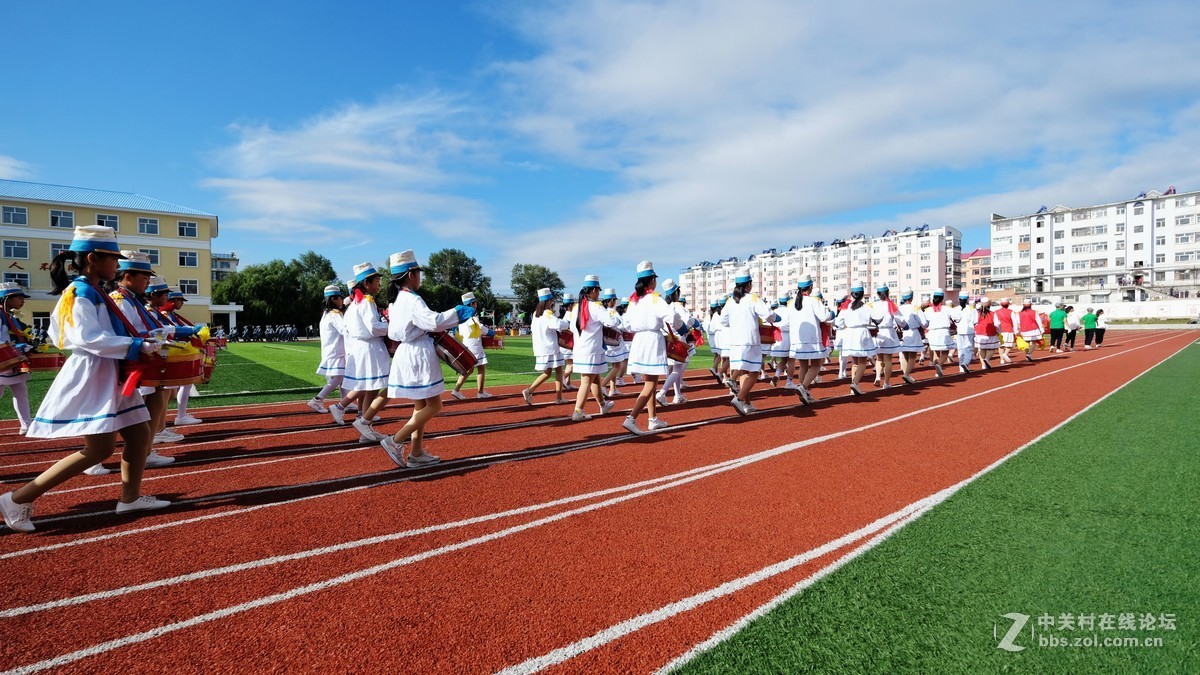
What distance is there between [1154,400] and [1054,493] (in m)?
7.52

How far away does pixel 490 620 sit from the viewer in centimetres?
295

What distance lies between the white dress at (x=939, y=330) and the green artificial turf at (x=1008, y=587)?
11.0m

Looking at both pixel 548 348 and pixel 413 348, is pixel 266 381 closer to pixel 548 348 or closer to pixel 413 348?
pixel 548 348

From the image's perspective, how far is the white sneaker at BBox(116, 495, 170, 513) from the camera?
15.3 ft

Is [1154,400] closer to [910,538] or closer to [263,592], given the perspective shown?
[910,538]

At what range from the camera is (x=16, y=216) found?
4603 centimetres

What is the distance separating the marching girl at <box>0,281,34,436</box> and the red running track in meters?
0.66

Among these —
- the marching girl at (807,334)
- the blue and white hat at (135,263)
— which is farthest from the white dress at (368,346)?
the marching girl at (807,334)

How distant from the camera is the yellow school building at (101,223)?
1810 inches

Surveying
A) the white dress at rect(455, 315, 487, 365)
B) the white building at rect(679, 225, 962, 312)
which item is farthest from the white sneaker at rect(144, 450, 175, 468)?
the white building at rect(679, 225, 962, 312)

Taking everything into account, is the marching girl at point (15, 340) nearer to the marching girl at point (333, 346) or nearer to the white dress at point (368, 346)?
the marching girl at point (333, 346)

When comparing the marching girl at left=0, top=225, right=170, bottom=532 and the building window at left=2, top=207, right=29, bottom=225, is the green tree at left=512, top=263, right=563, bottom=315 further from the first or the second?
the marching girl at left=0, top=225, right=170, bottom=532

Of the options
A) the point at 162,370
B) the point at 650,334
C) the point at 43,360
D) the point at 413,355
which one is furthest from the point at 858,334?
the point at 43,360

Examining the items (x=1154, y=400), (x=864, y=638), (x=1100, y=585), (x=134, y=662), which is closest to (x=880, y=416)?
(x=1154, y=400)
